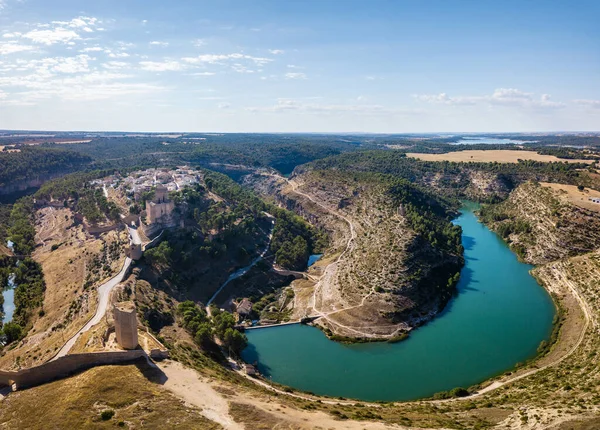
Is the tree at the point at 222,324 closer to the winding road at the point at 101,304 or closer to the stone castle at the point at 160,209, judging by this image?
the winding road at the point at 101,304

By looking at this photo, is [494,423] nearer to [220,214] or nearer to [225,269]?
[225,269]

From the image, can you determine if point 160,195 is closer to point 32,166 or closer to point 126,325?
point 126,325

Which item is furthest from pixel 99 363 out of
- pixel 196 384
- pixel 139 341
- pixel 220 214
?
pixel 220 214

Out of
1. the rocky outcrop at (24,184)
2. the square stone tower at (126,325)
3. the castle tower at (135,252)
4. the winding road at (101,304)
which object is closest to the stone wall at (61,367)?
the winding road at (101,304)

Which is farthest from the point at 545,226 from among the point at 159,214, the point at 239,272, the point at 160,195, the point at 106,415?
the point at 106,415

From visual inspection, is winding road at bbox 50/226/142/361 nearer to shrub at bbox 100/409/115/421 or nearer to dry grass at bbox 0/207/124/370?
dry grass at bbox 0/207/124/370

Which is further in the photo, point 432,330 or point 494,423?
point 432,330

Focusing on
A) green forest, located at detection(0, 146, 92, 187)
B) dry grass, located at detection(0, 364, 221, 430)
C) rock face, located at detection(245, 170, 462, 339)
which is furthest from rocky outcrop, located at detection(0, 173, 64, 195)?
dry grass, located at detection(0, 364, 221, 430)
